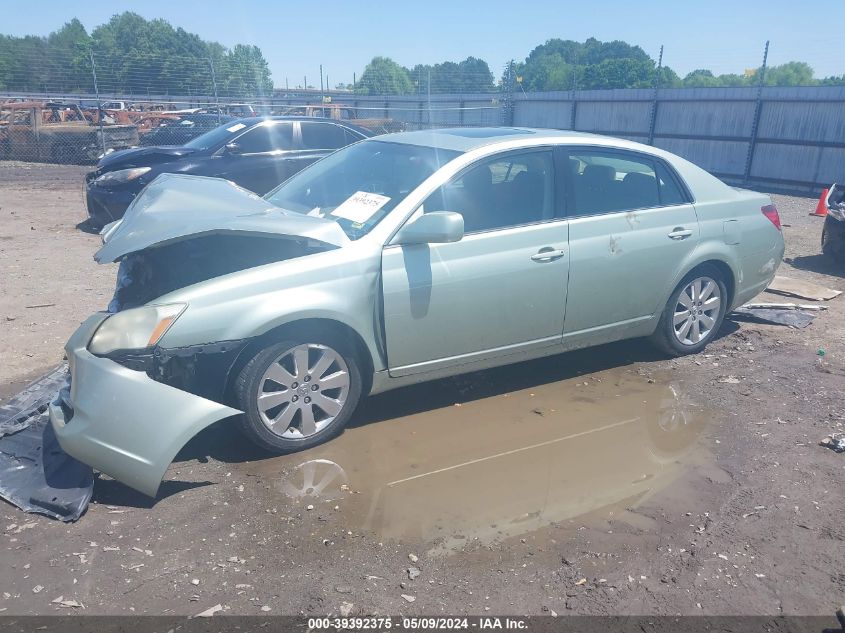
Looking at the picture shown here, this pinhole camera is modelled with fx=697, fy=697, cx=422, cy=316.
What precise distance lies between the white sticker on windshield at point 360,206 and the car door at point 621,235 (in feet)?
4.42

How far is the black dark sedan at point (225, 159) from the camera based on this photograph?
9375 millimetres

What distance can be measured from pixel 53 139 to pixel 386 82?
16522 millimetres

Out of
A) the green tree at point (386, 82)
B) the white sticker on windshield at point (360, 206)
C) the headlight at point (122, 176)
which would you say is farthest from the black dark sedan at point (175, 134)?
the white sticker on windshield at point (360, 206)

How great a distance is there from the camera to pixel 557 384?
5.21 m

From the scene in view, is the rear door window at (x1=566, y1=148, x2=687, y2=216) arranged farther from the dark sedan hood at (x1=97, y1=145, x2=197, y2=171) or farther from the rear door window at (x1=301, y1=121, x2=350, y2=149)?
the dark sedan hood at (x1=97, y1=145, x2=197, y2=171)

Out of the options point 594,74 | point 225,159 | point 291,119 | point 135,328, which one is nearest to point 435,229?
point 135,328

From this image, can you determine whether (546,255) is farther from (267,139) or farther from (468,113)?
(468,113)

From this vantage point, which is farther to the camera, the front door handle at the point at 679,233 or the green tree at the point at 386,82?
the green tree at the point at 386,82

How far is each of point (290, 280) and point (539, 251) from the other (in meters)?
1.69

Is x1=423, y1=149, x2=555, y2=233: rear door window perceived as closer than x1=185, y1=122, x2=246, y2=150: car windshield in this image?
Yes

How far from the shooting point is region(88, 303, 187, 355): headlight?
3521 mm

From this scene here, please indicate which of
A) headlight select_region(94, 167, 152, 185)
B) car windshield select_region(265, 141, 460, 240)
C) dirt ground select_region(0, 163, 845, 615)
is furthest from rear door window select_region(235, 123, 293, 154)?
dirt ground select_region(0, 163, 845, 615)

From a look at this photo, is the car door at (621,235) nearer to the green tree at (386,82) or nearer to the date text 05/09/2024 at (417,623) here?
the date text 05/09/2024 at (417,623)

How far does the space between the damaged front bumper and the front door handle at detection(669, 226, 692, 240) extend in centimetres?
365
